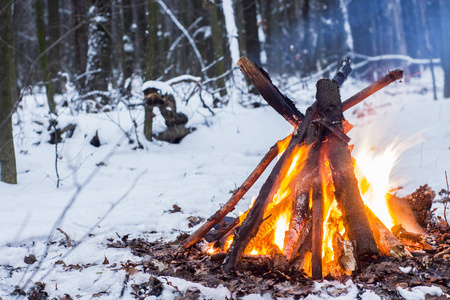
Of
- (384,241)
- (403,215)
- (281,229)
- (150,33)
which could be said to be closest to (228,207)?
(281,229)

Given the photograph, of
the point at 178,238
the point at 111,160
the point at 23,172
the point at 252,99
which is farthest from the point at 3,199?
the point at 252,99

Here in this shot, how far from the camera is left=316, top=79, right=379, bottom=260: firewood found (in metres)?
2.96

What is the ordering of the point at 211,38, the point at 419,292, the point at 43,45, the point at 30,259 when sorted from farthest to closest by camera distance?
the point at 211,38
the point at 43,45
the point at 30,259
the point at 419,292

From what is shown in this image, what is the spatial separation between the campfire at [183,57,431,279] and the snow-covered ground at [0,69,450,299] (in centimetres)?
38

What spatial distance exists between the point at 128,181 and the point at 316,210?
3856mm

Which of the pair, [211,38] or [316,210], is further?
[211,38]

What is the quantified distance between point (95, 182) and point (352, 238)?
4.27 m

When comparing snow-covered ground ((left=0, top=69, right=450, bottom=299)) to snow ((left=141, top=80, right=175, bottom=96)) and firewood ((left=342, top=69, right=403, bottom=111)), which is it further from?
firewood ((left=342, top=69, right=403, bottom=111))

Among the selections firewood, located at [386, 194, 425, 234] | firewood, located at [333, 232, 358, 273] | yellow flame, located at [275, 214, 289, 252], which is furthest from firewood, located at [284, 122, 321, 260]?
firewood, located at [386, 194, 425, 234]

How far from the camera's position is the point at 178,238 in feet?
Answer: 12.9

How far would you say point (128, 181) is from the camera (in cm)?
623

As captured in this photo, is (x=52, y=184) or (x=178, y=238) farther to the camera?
(x=52, y=184)

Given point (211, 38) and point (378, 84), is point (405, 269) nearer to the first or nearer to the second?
point (378, 84)

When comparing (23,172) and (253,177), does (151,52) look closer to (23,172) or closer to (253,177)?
(23,172)
